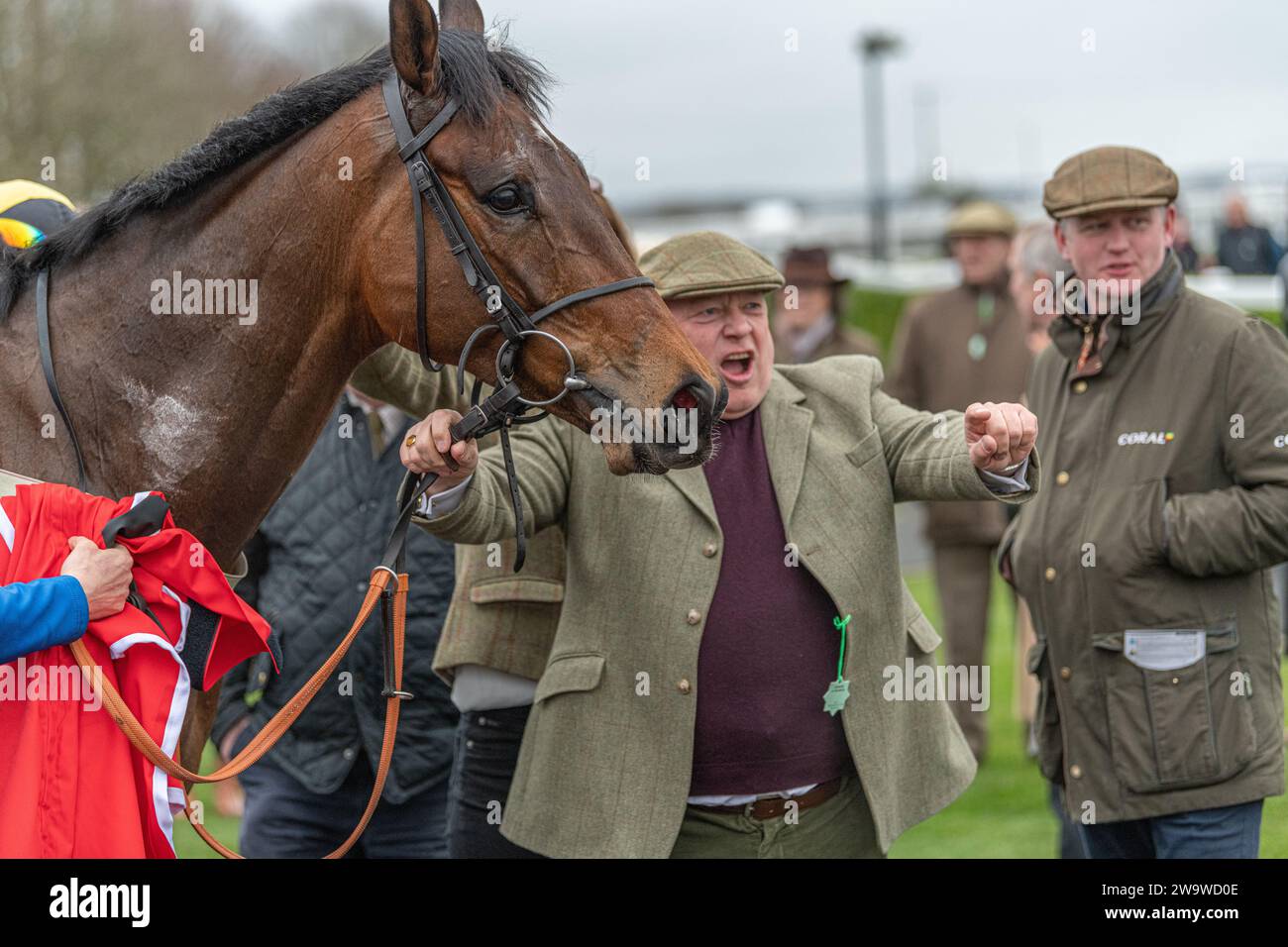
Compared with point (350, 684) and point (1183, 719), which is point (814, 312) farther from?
point (1183, 719)

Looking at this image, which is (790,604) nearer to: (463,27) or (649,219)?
(463,27)

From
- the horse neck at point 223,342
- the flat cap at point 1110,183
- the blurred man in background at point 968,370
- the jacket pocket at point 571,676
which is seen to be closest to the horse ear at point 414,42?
the horse neck at point 223,342

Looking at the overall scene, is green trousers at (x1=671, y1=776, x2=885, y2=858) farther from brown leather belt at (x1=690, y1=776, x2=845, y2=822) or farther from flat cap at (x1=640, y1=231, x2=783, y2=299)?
flat cap at (x1=640, y1=231, x2=783, y2=299)

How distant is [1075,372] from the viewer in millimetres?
3824

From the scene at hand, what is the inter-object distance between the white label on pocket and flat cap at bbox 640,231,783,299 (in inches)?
49.1

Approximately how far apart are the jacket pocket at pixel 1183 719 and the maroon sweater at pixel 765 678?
2.49ft

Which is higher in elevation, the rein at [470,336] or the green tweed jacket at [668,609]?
the rein at [470,336]

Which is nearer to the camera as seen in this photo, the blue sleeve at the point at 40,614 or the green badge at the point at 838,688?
the blue sleeve at the point at 40,614

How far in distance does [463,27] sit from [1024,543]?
1.95 meters

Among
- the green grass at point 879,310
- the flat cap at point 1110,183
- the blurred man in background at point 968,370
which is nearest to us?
the flat cap at point 1110,183

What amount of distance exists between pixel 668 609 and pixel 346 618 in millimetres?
1213

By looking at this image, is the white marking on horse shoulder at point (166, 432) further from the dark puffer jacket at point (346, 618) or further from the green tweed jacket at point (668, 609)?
the dark puffer jacket at point (346, 618)

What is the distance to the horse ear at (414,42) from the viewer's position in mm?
2822

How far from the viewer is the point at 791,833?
3271 millimetres
